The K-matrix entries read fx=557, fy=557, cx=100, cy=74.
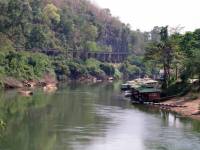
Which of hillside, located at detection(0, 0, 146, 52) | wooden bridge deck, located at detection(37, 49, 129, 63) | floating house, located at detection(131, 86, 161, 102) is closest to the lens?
floating house, located at detection(131, 86, 161, 102)

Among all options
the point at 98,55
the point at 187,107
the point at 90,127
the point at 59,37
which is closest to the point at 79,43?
the point at 98,55

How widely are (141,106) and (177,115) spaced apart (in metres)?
8.48

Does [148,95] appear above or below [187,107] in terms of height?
above

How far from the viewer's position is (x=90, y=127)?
42969 millimetres

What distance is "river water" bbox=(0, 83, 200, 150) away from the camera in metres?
36.1

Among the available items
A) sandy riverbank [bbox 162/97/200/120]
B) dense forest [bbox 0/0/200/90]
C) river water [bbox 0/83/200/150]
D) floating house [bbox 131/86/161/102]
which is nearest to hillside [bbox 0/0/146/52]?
dense forest [bbox 0/0/200/90]

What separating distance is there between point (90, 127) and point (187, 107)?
14.9 m

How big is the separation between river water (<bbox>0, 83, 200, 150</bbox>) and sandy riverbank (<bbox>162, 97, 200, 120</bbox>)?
147 centimetres

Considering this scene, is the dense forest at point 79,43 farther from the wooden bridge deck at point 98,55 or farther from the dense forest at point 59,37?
the wooden bridge deck at point 98,55

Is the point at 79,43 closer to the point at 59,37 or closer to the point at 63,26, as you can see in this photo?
the point at 63,26

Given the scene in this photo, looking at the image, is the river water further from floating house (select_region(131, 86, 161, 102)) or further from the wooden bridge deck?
the wooden bridge deck

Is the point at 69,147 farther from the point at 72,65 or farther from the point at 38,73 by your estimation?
the point at 72,65

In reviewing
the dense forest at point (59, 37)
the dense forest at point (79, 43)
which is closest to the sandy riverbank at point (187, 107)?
the dense forest at point (79, 43)

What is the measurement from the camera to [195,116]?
161ft
